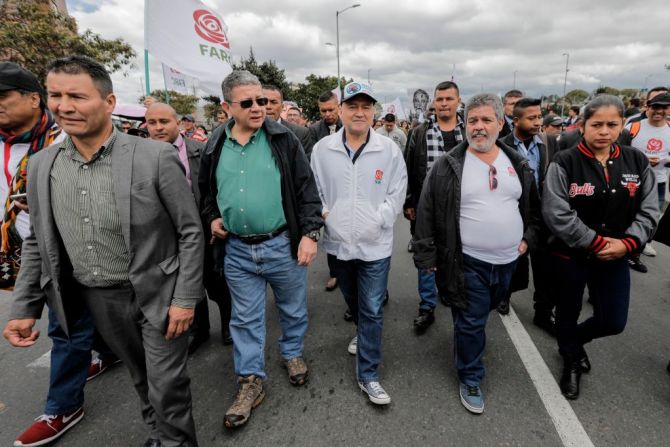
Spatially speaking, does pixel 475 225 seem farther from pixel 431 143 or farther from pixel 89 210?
pixel 89 210

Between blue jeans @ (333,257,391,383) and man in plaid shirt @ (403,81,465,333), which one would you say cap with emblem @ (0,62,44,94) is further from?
man in plaid shirt @ (403,81,465,333)

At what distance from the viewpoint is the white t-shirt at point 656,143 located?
4332 millimetres

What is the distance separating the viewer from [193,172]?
2.92 m

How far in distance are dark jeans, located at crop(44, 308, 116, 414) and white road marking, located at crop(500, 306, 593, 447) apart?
2987 mm

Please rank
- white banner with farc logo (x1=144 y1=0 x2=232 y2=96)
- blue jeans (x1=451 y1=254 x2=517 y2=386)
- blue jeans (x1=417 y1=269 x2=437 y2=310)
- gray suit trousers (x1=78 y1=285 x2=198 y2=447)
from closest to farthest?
1. gray suit trousers (x1=78 y1=285 x2=198 y2=447)
2. blue jeans (x1=451 y1=254 x2=517 y2=386)
3. blue jeans (x1=417 y1=269 x2=437 y2=310)
4. white banner with farc logo (x1=144 y1=0 x2=232 y2=96)

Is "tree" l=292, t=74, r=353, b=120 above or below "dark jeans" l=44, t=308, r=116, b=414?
above

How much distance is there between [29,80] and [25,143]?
15.5 inches

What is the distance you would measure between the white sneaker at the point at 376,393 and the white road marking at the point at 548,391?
3.40 feet

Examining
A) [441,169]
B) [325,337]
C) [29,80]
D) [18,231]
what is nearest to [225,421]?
[325,337]

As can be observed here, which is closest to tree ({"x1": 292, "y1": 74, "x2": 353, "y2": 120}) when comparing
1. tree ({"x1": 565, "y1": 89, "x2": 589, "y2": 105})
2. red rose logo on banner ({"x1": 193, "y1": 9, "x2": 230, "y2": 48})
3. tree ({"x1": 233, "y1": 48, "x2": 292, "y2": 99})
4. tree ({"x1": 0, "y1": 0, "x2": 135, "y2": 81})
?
tree ({"x1": 233, "y1": 48, "x2": 292, "y2": 99})

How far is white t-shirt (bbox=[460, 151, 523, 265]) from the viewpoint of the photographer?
2.22 meters

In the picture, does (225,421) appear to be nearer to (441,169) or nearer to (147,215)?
(147,215)

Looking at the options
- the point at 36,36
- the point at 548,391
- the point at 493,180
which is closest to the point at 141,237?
the point at 493,180

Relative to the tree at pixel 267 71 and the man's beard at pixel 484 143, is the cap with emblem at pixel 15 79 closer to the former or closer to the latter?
the man's beard at pixel 484 143
